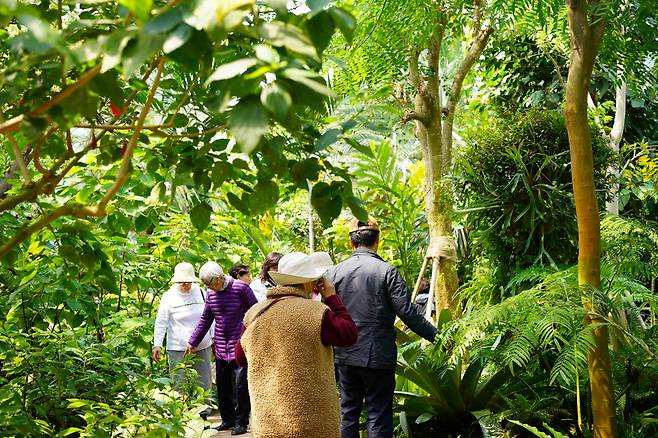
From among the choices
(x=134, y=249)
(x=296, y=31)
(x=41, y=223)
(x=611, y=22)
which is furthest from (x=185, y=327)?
(x=296, y=31)

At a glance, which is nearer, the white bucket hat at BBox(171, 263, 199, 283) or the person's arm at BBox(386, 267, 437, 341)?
the person's arm at BBox(386, 267, 437, 341)

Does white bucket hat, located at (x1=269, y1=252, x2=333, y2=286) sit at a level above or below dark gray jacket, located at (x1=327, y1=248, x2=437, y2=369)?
above

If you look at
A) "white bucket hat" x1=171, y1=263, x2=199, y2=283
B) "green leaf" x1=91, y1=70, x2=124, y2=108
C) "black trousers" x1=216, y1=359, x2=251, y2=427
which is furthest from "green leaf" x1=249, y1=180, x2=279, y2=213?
"white bucket hat" x1=171, y1=263, x2=199, y2=283

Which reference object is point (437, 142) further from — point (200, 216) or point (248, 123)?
point (248, 123)

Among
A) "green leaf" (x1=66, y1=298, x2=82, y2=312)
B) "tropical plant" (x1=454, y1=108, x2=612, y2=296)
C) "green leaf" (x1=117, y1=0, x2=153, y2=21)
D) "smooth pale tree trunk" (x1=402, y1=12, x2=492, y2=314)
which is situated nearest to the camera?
"green leaf" (x1=117, y1=0, x2=153, y2=21)

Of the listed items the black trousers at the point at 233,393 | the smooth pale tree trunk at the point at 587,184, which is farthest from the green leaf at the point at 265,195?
the black trousers at the point at 233,393

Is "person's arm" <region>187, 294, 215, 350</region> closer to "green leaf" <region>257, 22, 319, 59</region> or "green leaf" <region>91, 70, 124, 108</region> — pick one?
"green leaf" <region>91, 70, 124, 108</region>

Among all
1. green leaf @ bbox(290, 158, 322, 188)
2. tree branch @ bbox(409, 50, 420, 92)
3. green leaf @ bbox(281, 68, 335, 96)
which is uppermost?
tree branch @ bbox(409, 50, 420, 92)

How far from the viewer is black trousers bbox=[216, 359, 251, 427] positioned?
7.71 meters

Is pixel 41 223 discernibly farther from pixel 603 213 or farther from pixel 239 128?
pixel 603 213

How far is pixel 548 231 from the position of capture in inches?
215

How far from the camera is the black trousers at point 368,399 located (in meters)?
5.28

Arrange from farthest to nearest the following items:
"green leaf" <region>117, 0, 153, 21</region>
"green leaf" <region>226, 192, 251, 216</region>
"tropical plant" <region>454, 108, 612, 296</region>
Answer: "tropical plant" <region>454, 108, 612, 296</region>
"green leaf" <region>226, 192, 251, 216</region>
"green leaf" <region>117, 0, 153, 21</region>

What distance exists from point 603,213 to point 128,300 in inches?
140
